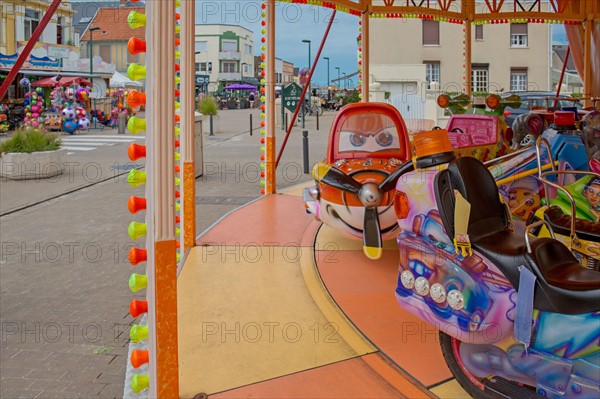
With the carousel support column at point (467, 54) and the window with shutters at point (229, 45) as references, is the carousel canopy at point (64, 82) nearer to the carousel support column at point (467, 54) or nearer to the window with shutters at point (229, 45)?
the carousel support column at point (467, 54)

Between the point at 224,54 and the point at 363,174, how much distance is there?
6224 cm

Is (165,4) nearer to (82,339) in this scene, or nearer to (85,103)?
(82,339)

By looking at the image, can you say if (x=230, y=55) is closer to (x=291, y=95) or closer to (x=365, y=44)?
(x=291, y=95)

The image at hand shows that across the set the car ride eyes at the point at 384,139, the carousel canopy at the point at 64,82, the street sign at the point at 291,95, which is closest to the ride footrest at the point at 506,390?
the car ride eyes at the point at 384,139

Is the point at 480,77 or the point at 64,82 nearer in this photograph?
the point at 64,82

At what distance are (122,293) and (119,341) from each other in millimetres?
1119

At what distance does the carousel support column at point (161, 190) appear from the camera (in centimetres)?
263

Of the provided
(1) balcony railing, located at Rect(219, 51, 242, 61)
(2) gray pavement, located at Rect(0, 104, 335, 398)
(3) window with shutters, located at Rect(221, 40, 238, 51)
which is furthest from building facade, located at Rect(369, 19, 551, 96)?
(1) balcony railing, located at Rect(219, 51, 242, 61)

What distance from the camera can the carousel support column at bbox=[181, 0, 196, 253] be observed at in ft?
17.0

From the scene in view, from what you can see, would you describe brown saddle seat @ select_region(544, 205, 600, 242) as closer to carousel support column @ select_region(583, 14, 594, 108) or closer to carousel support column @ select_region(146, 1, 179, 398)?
carousel support column @ select_region(146, 1, 179, 398)

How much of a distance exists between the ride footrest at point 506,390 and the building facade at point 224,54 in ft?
194

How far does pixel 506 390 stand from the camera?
2.61 m

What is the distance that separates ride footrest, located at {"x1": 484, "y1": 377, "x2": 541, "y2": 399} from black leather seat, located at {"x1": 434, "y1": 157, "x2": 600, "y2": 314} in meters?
0.43

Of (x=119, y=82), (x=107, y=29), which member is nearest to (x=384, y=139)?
(x=119, y=82)
